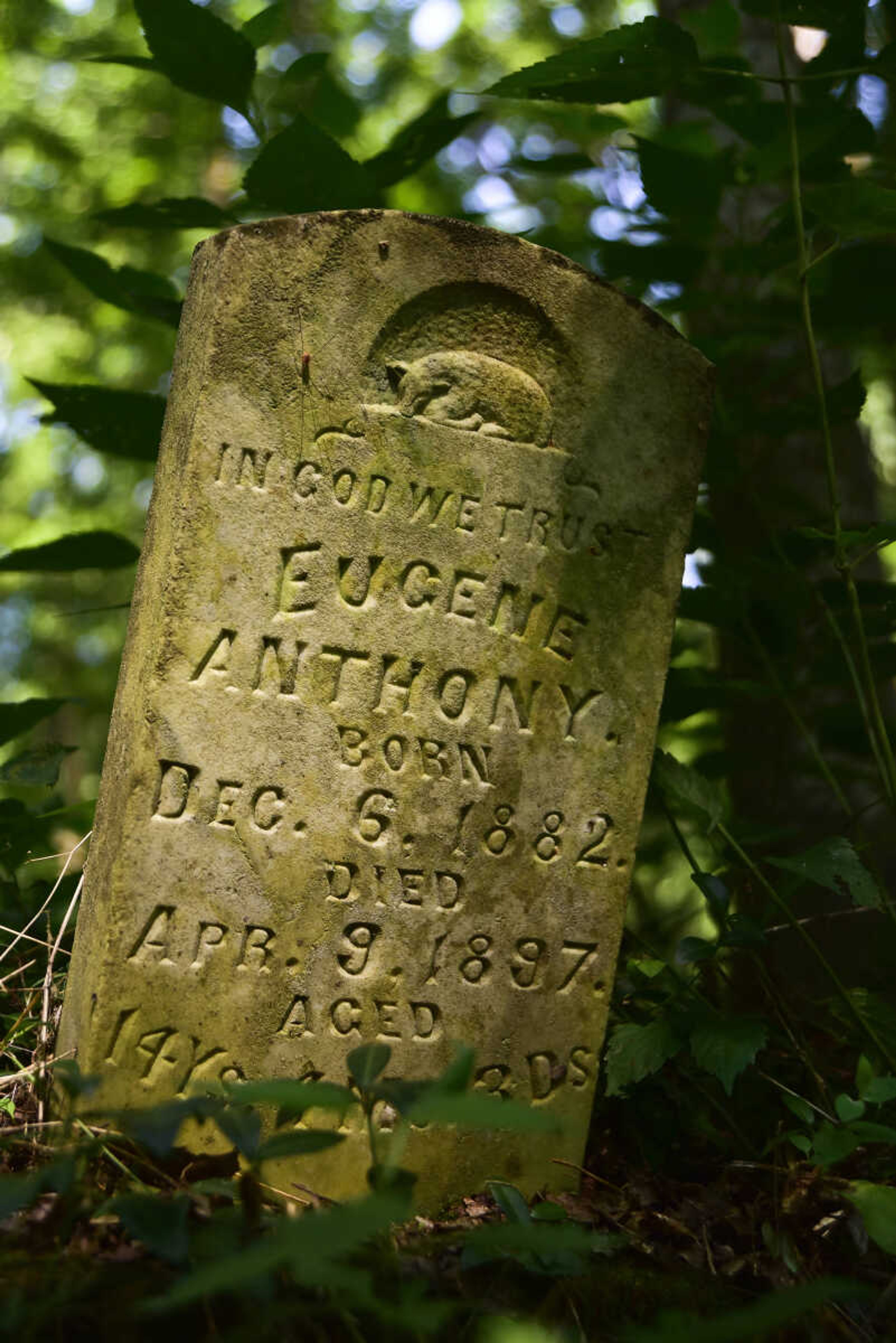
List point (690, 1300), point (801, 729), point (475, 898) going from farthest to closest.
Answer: point (801, 729) < point (475, 898) < point (690, 1300)

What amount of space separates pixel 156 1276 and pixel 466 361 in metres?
1.66

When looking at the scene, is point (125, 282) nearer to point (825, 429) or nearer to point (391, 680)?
point (391, 680)

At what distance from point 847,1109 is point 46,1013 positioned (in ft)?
5.05

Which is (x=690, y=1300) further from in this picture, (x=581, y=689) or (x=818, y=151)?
(x=818, y=151)

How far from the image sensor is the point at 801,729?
279cm

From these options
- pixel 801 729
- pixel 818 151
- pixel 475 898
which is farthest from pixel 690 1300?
pixel 818 151

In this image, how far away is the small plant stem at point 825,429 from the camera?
238cm

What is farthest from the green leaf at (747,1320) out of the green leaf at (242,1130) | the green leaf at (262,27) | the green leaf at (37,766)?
the green leaf at (262,27)

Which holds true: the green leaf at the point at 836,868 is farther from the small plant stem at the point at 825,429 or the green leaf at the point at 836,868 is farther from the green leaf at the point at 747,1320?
the green leaf at the point at 747,1320

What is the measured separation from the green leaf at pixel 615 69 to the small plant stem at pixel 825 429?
0.75ft

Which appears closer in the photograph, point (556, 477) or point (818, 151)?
point (556, 477)

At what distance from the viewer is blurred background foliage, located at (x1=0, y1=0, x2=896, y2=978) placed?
9.45 ft

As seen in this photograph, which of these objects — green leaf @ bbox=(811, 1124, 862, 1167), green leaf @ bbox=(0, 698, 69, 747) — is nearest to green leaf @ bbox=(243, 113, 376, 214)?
green leaf @ bbox=(0, 698, 69, 747)

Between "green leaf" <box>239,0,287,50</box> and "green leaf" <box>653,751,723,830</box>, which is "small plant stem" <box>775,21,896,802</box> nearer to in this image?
"green leaf" <box>653,751,723,830</box>
